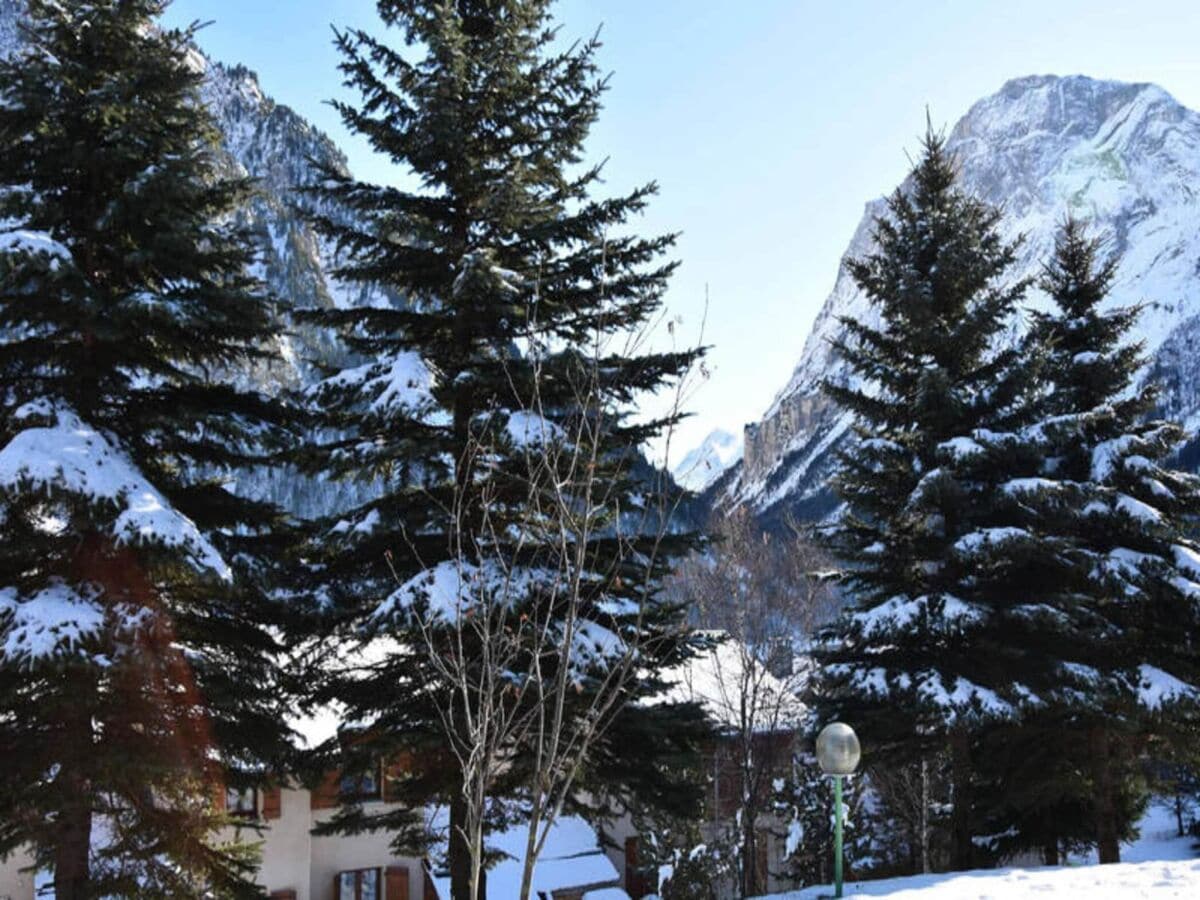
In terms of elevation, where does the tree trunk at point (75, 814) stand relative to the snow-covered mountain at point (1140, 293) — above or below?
below

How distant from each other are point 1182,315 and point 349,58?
151 metres

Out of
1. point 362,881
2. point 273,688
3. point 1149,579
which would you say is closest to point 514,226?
point 273,688

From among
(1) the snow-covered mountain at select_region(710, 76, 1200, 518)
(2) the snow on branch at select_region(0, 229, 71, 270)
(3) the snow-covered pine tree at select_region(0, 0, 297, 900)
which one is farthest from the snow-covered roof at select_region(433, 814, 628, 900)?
(1) the snow-covered mountain at select_region(710, 76, 1200, 518)

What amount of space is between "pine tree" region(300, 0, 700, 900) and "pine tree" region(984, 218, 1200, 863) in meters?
6.83

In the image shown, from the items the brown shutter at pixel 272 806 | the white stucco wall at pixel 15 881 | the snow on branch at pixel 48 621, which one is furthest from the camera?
the brown shutter at pixel 272 806

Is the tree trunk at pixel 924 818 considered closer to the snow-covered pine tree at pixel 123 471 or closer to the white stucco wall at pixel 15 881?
the snow-covered pine tree at pixel 123 471

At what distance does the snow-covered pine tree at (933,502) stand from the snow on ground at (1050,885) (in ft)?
7.94

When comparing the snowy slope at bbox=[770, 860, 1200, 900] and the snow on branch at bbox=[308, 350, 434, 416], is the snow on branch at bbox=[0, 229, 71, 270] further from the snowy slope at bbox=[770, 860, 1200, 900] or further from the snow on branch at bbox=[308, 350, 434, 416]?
the snowy slope at bbox=[770, 860, 1200, 900]

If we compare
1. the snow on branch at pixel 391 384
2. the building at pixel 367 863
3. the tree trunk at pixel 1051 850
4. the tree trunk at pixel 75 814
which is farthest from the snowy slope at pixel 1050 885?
the building at pixel 367 863

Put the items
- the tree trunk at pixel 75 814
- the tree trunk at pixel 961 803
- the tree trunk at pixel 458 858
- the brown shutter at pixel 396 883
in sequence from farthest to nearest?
the brown shutter at pixel 396 883 < the tree trunk at pixel 961 803 < the tree trunk at pixel 458 858 < the tree trunk at pixel 75 814

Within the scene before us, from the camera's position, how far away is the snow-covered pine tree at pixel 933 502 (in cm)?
1364

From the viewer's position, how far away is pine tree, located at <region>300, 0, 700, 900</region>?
32.7 ft

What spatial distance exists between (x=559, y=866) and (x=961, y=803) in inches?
373

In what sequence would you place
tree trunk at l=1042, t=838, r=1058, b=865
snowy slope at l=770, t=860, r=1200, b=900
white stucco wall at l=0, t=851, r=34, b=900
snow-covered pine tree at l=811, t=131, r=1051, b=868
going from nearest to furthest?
snowy slope at l=770, t=860, r=1200, b=900 → snow-covered pine tree at l=811, t=131, r=1051, b=868 → white stucco wall at l=0, t=851, r=34, b=900 → tree trunk at l=1042, t=838, r=1058, b=865
